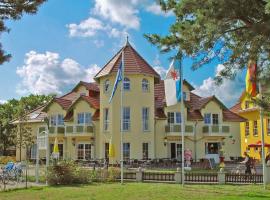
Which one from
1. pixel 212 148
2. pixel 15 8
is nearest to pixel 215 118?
pixel 212 148

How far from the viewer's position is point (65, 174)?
78.3 feet

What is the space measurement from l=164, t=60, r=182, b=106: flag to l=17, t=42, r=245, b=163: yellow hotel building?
16994 mm

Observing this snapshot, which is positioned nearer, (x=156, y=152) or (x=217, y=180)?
(x=217, y=180)

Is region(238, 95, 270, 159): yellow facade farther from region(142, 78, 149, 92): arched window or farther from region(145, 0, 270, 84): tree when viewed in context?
region(145, 0, 270, 84): tree

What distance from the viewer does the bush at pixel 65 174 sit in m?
23.7

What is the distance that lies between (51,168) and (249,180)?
34.0 feet

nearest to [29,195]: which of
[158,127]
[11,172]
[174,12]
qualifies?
[11,172]

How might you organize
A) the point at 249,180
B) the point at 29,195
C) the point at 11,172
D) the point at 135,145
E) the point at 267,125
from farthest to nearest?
the point at 267,125, the point at 135,145, the point at 11,172, the point at 249,180, the point at 29,195

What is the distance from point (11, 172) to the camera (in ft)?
88.3

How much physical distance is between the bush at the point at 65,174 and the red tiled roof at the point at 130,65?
19.5 meters

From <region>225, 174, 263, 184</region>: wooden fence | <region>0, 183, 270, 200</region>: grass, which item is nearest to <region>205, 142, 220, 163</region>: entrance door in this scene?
<region>225, 174, 263, 184</region>: wooden fence

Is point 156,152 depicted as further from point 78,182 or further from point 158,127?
point 78,182

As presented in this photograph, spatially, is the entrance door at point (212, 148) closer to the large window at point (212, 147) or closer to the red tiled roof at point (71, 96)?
the large window at point (212, 147)

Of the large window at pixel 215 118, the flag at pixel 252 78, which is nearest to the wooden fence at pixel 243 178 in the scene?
the flag at pixel 252 78
